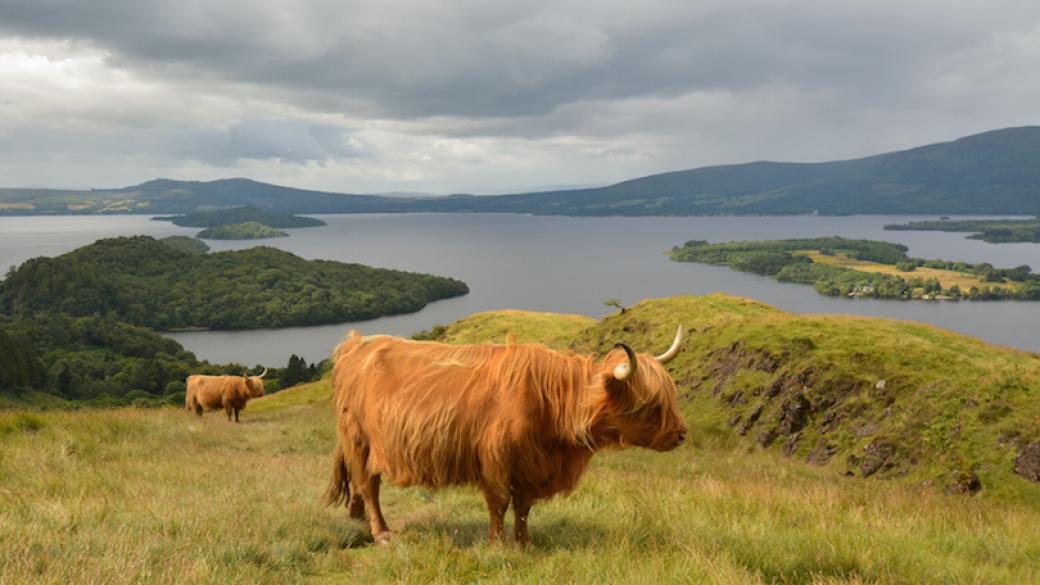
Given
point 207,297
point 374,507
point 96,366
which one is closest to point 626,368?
point 374,507

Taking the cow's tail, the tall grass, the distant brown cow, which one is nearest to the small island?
the distant brown cow

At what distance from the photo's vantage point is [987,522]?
28.3 ft

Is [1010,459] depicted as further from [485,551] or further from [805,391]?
[485,551]

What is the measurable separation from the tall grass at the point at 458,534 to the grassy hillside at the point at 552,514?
0.08 feet

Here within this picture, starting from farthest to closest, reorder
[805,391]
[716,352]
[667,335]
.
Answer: [667,335] < [716,352] < [805,391]

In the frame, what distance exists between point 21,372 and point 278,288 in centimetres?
11008

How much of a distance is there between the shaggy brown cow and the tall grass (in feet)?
1.87

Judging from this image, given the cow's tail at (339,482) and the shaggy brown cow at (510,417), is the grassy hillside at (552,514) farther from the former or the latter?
the shaggy brown cow at (510,417)

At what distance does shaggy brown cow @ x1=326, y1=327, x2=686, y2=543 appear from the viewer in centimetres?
604

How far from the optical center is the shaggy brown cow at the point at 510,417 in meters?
6.04

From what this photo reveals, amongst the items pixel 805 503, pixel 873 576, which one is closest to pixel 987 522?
pixel 805 503

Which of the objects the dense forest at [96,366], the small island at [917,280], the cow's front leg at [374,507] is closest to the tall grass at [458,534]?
the cow's front leg at [374,507]

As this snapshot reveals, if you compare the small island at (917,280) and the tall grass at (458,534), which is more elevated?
the tall grass at (458,534)

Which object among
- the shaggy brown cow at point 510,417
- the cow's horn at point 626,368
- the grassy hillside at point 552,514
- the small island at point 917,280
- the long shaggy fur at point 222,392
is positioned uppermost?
the cow's horn at point 626,368
